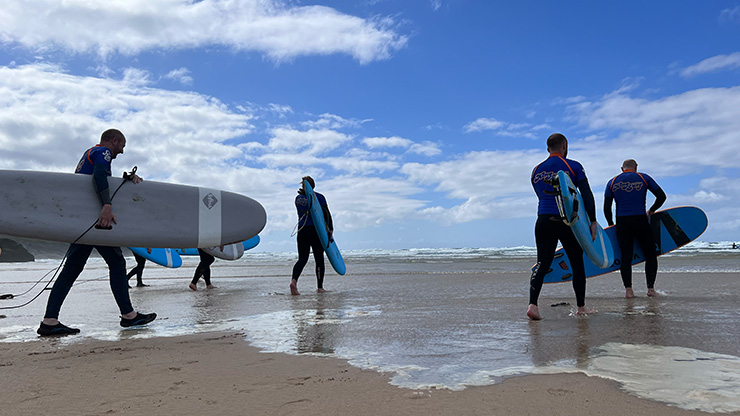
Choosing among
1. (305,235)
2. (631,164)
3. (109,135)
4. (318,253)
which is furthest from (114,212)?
(631,164)

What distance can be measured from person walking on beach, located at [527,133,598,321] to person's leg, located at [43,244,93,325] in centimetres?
362

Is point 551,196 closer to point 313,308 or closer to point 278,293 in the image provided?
point 313,308

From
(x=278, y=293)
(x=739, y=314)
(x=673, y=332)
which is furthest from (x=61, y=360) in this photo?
(x=739, y=314)

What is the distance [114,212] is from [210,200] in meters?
1.02

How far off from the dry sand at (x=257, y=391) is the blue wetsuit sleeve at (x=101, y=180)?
5.26 ft

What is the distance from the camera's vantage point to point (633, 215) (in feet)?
18.9

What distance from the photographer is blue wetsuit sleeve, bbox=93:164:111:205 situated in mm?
4176

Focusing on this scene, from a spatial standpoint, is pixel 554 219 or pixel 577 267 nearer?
pixel 554 219

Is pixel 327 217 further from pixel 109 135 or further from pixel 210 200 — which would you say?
pixel 109 135

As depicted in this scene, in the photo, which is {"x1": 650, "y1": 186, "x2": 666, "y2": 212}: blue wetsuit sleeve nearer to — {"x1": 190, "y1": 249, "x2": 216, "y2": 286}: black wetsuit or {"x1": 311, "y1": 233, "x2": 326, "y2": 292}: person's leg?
{"x1": 311, "y1": 233, "x2": 326, "y2": 292}: person's leg

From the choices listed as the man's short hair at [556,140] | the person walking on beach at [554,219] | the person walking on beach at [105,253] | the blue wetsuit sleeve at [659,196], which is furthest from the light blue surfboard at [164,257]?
the blue wetsuit sleeve at [659,196]

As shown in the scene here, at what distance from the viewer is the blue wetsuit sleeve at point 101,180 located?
164 inches

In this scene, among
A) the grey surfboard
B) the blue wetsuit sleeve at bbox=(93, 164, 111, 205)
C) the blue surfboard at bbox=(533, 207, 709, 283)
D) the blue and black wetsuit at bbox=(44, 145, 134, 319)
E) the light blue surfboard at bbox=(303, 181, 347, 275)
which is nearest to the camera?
the blue and black wetsuit at bbox=(44, 145, 134, 319)

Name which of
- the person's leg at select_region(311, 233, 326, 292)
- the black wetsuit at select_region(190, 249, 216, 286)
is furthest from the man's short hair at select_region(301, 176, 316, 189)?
the black wetsuit at select_region(190, 249, 216, 286)
